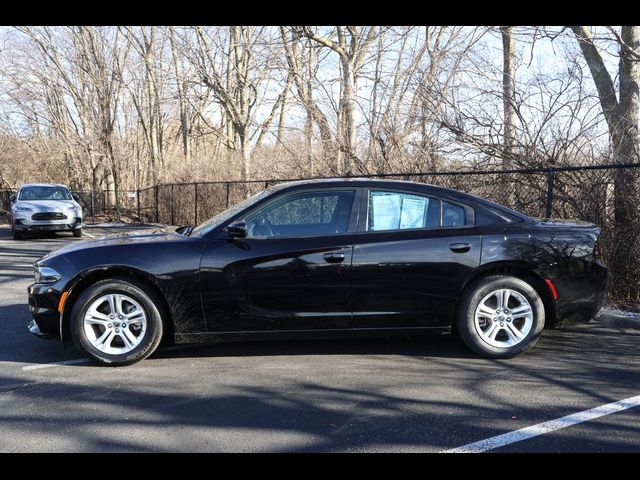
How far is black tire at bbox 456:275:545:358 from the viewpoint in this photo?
4613mm

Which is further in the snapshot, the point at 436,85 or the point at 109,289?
the point at 436,85

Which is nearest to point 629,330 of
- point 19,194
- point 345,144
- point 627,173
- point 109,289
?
point 627,173

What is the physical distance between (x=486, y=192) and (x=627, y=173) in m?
2.13

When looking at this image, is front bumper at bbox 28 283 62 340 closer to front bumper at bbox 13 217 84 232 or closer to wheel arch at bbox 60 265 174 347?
wheel arch at bbox 60 265 174 347

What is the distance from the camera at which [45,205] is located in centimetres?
1550

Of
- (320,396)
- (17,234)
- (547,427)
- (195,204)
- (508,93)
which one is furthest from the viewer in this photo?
(195,204)

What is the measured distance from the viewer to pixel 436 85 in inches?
454

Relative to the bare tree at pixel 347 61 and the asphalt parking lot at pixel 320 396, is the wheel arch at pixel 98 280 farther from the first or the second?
the bare tree at pixel 347 61

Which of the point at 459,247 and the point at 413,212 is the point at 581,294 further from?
the point at 413,212

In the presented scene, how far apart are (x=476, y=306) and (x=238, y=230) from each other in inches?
87.7

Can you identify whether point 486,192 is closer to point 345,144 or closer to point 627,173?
point 627,173

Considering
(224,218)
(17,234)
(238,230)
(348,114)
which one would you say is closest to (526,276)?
(238,230)

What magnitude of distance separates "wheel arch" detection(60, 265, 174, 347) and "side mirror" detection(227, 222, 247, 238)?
79 centimetres
